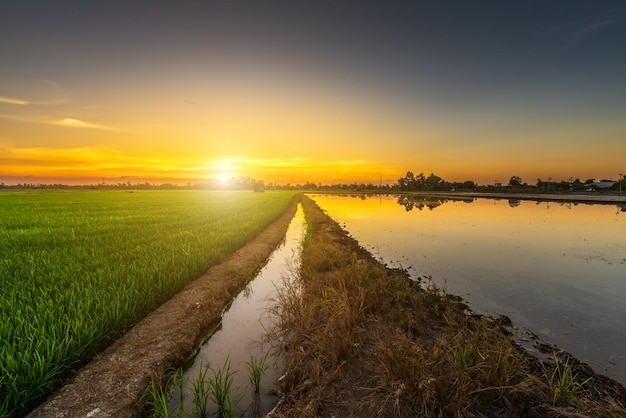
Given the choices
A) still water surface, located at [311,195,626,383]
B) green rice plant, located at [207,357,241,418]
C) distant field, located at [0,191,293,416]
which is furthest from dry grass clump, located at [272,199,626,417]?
distant field, located at [0,191,293,416]

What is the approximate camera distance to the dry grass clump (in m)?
3.64

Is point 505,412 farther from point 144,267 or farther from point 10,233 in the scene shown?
point 10,233

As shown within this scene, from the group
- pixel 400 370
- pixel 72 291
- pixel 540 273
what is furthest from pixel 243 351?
pixel 540 273

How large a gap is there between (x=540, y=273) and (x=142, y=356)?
1370 centimetres

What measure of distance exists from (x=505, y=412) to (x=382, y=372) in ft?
5.20

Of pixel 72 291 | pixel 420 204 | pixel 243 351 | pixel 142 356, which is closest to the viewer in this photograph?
pixel 142 356

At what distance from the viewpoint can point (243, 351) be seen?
19.2 ft

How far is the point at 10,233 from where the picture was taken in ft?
47.4

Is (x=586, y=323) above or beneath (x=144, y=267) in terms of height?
beneath

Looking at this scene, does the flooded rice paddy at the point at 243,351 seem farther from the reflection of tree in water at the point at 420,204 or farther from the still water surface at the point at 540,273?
the reflection of tree in water at the point at 420,204

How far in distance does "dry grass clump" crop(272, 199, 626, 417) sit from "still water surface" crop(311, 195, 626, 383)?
158 centimetres

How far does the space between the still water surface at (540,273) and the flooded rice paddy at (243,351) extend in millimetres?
6061

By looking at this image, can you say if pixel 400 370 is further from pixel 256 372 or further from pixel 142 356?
pixel 142 356

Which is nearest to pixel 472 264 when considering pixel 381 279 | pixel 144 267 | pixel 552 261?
pixel 552 261
